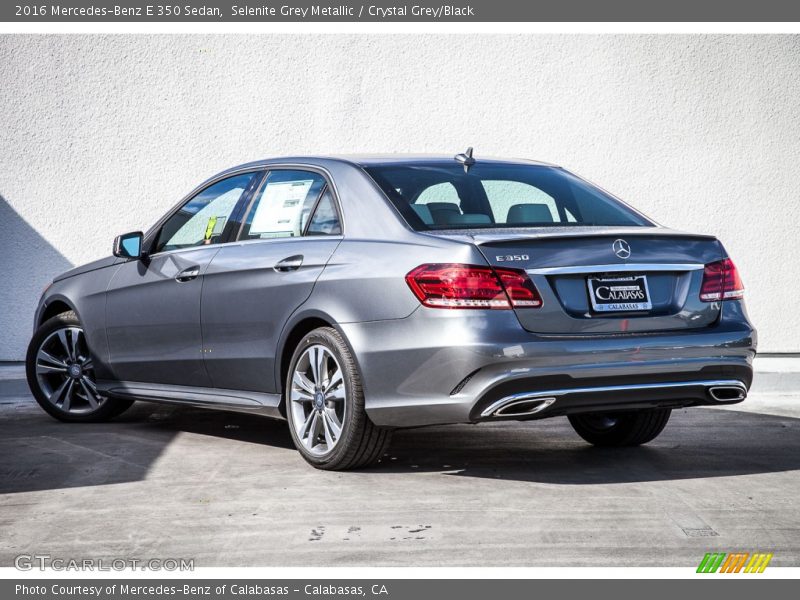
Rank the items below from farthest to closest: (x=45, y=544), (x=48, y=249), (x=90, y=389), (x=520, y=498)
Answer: (x=48, y=249) < (x=90, y=389) < (x=520, y=498) < (x=45, y=544)

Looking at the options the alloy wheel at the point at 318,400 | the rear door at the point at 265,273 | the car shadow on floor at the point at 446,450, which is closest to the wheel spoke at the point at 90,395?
the car shadow on floor at the point at 446,450

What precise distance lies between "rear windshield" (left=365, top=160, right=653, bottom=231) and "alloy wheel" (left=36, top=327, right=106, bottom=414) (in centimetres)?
314

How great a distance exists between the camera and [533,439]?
7.56 m

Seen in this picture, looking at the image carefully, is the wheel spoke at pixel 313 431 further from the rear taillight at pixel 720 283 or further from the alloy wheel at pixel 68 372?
the alloy wheel at pixel 68 372

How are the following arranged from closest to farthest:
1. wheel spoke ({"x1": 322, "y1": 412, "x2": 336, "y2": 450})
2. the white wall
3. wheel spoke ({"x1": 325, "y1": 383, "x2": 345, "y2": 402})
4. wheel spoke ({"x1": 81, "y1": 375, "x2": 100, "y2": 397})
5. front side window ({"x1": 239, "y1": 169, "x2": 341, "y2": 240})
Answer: wheel spoke ({"x1": 325, "y1": 383, "x2": 345, "y2": 402}) → wheel spoke ({"x1": 322, "y1": 412, "x2": 336, "y2": 450}) → front side window ({"x1": 239, "y1": 169, "x2": 341, "y2": 240}) → wheel spoke ({"x1": 81, "y1": 375, "x2": 100, "y2": 397}) → the white wall

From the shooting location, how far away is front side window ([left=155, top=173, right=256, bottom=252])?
23.8 feet

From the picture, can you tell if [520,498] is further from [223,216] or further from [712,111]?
[712,111]

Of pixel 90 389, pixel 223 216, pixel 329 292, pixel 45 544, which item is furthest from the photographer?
pixel 90 389

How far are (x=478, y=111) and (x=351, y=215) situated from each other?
583cm

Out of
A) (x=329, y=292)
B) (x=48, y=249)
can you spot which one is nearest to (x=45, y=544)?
(x=329, y=292)

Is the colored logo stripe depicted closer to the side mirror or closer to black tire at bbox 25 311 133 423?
the side mirror

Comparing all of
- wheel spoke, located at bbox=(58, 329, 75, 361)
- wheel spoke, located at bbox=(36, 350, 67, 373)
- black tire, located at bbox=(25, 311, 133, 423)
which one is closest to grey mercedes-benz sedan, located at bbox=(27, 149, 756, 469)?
black tire, located at bbox=(25, 311, 133, 423)

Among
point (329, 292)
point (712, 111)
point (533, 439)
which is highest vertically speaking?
point (712, 111)

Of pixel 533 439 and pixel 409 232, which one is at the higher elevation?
pixel 409 232
